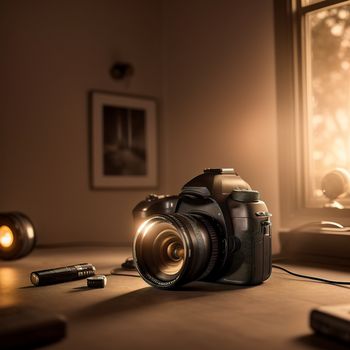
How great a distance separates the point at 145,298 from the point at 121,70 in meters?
1.45

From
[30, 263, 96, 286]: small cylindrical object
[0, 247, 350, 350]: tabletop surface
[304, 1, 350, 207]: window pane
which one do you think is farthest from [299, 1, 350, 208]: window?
[30, 263, 96, 286]: small cylindrical object

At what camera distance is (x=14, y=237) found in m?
1.55

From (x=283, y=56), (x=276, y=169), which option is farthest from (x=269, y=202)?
(x=283, y=56)

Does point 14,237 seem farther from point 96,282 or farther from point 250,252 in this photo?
point 250,252

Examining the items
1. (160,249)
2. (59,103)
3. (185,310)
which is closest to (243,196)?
(160,249)

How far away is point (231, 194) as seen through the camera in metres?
1.17

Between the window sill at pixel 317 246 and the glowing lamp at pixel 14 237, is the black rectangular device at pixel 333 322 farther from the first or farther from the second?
the glowing lamp at pixel 14 237

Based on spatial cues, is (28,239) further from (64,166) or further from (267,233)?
(267,233)

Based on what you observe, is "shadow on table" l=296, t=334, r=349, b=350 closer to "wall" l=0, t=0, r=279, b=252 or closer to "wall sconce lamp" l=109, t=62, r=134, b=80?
"wall" l=0, t=0, r=279, b=252

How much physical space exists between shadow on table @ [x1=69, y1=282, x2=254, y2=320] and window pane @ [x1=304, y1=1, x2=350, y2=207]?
0.76m

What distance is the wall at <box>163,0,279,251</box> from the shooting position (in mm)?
2002

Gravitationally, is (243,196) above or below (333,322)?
above

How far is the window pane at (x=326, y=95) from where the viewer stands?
1.87 m

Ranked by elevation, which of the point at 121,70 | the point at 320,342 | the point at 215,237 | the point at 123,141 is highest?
the point at 121,70
